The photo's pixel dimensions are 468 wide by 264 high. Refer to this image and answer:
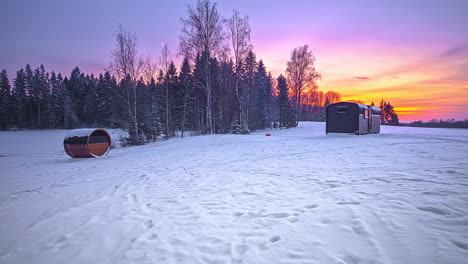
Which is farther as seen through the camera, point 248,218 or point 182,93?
point 182,93

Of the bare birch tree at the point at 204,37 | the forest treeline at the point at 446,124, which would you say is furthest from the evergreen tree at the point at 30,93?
the forest treeline at the point at 446,124

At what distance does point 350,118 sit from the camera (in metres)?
13.9

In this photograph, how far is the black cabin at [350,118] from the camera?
1363cm

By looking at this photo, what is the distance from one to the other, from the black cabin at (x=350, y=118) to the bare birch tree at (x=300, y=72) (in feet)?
39.3

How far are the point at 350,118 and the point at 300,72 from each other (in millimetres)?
14780

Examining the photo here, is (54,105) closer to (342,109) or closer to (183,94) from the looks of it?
(183,94)

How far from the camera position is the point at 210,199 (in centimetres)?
321

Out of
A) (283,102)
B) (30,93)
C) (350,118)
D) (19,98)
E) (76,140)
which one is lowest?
(76,140)

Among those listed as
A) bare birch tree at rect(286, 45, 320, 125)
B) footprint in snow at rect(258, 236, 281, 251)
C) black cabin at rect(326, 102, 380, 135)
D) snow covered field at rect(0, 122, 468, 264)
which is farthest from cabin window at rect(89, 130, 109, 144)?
bare birch tree at rect(286, 45, 320, 125)

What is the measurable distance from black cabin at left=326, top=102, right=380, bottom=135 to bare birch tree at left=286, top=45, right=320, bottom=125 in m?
12.0

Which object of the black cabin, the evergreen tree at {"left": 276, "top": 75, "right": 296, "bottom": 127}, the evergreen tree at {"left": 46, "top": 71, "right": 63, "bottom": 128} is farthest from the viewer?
the evergreen tree at {"left": 46, "top": 71, "right": 63, "bottom": 128}

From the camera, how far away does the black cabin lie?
44.7 feet

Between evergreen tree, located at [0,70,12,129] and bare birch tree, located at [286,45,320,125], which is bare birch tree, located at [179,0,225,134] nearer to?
bare birch tree, located at [286,45,320,125]

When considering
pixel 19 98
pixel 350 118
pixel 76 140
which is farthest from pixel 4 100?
pixel 350 118
